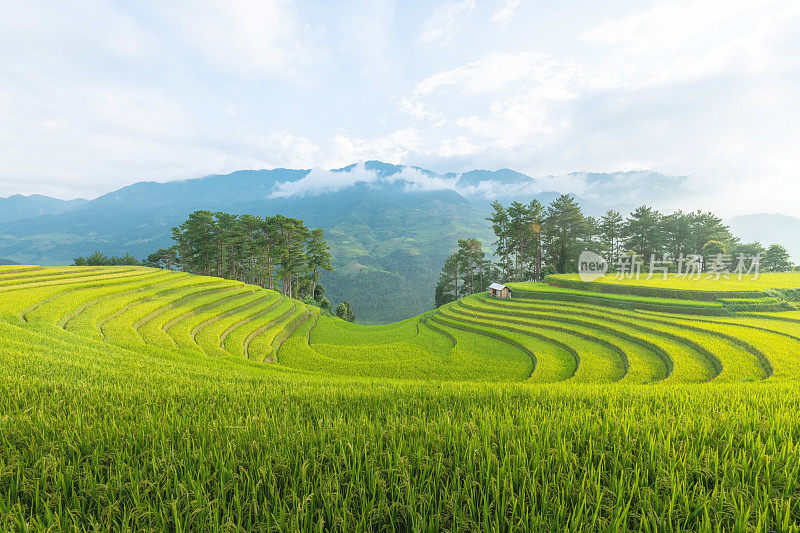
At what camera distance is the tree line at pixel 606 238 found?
1578 inches

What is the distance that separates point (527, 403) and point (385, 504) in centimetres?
229

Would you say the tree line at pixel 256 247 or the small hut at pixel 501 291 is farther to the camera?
the tree line at pixel 256 247

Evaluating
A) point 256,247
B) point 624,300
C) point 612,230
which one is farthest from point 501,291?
point 256,247

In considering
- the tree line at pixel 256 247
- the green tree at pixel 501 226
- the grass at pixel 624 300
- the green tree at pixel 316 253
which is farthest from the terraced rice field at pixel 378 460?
the green tree at pixel 501 226

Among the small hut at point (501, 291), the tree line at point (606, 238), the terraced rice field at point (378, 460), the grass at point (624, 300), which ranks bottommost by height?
the small hut at point (501, 291)

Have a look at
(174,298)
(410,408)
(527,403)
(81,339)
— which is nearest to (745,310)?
(527,403)

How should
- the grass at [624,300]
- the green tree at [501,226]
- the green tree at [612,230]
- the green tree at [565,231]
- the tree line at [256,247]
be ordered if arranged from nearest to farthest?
the grass at [624,300], the tree line at [256,247], the green tree at [565,231], the green tree at [501,226], the green tree at [612,230]

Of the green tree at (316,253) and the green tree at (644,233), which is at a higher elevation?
the green tree at (644,233)

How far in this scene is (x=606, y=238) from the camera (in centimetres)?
4681

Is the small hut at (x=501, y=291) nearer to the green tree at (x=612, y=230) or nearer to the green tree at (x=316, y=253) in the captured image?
the green tree at (x=316, y=253)

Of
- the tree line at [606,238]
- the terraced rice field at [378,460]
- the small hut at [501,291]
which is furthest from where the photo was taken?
the tree line at [606,238]

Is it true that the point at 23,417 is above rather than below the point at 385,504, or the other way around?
below

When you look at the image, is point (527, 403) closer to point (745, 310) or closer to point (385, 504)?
point (385, 504)

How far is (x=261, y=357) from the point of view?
14.5 meters
